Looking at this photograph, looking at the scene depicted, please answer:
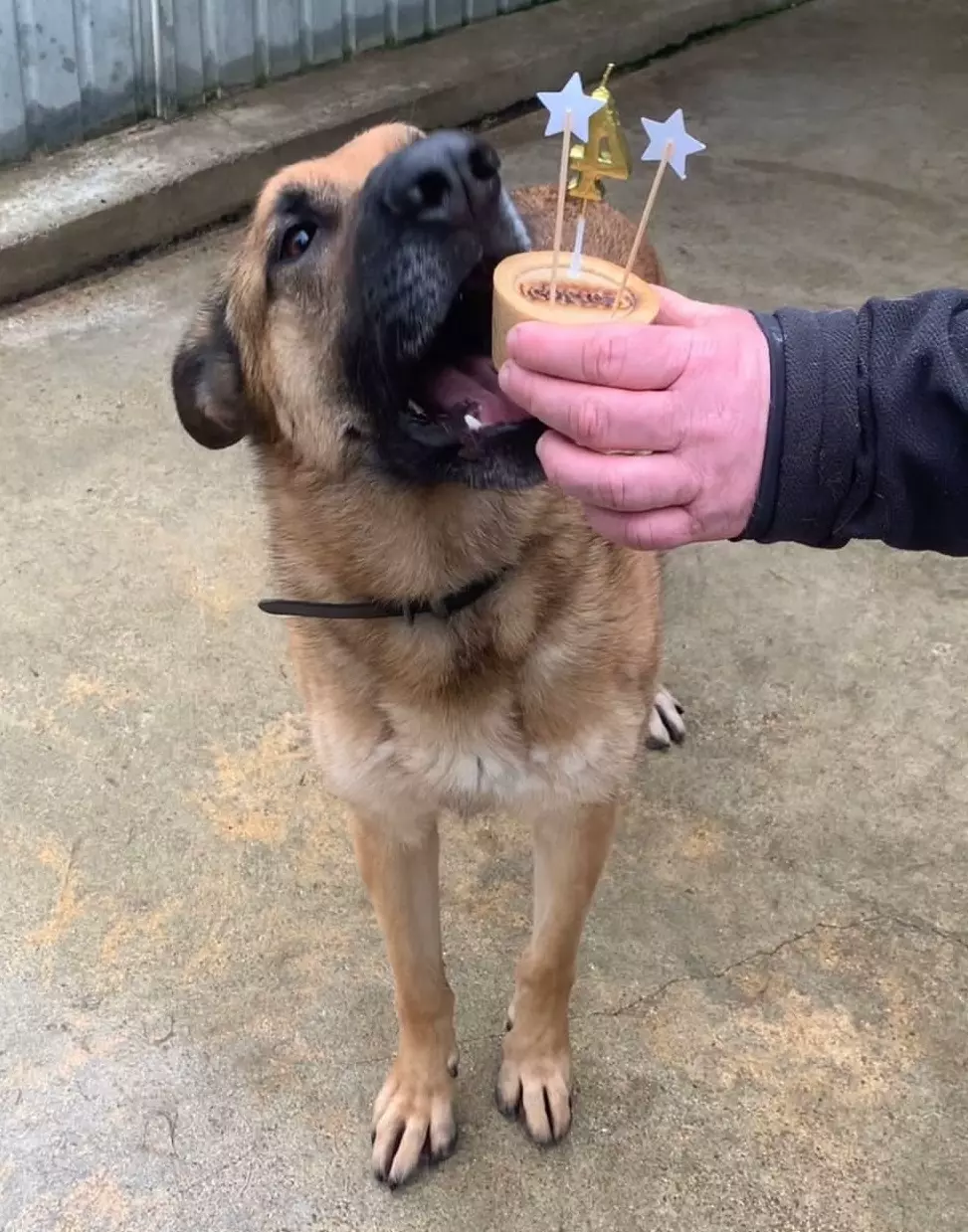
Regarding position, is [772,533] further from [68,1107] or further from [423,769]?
[68,1107]

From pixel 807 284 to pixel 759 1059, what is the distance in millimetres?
2935

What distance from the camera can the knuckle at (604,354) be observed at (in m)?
1.16

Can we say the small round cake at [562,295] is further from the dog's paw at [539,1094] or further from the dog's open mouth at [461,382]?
the dog's paw at [539,1094]

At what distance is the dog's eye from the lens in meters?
1.78

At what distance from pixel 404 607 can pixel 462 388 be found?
0.35 m

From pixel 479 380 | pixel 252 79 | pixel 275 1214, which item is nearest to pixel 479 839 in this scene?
pixel 275 1214

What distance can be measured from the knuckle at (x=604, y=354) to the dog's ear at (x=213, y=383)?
2.98ft

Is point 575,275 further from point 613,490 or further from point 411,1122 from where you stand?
point 411,1122

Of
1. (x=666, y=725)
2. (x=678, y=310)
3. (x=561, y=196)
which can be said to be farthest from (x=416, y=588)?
(x=666, y=725)

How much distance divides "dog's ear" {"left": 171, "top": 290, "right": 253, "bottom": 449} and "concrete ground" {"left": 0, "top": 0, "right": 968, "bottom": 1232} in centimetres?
92

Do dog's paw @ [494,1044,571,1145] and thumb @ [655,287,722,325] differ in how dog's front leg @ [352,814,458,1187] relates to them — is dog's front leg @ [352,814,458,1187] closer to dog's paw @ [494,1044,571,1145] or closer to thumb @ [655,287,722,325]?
dog's paw @ [494,1044,571,1145]

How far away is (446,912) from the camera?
2.38m

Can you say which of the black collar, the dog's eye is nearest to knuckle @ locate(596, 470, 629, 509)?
the black collar

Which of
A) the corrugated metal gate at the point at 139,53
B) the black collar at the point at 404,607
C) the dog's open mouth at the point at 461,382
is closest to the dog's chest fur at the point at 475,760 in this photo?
the black collar at the point at 404,607
